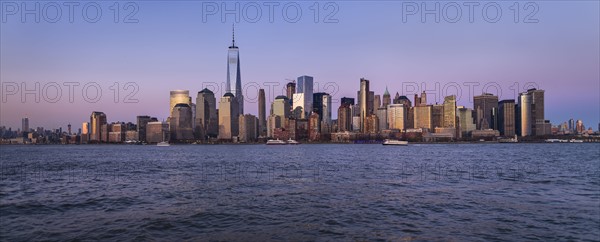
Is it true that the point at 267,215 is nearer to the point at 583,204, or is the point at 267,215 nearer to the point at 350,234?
the point at 350,234

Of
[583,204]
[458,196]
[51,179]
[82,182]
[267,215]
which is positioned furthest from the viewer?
[51,179]

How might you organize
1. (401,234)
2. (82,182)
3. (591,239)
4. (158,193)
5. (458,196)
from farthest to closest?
(82,182)
(158,193)
(458,196)
(401,234)
(591,239)

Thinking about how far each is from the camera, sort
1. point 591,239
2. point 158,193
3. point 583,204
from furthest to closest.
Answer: point 158,193 → point 583,204 → point 591,239

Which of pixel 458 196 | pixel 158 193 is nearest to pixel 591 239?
pixel 458 196

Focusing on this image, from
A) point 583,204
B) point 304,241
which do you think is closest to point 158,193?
point 304,241

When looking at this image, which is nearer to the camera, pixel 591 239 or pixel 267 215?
pixel 591 239

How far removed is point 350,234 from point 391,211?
759 cm

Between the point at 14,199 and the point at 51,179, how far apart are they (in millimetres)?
19765

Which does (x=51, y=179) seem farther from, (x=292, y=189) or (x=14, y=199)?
(x=292, y=189)

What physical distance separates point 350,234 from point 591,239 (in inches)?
537

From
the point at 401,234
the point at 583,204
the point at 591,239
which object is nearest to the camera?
the point at 591,239

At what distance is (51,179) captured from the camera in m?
55.2

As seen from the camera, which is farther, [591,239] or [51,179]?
[51,179]

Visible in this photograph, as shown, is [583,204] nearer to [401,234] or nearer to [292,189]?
[401,234]
